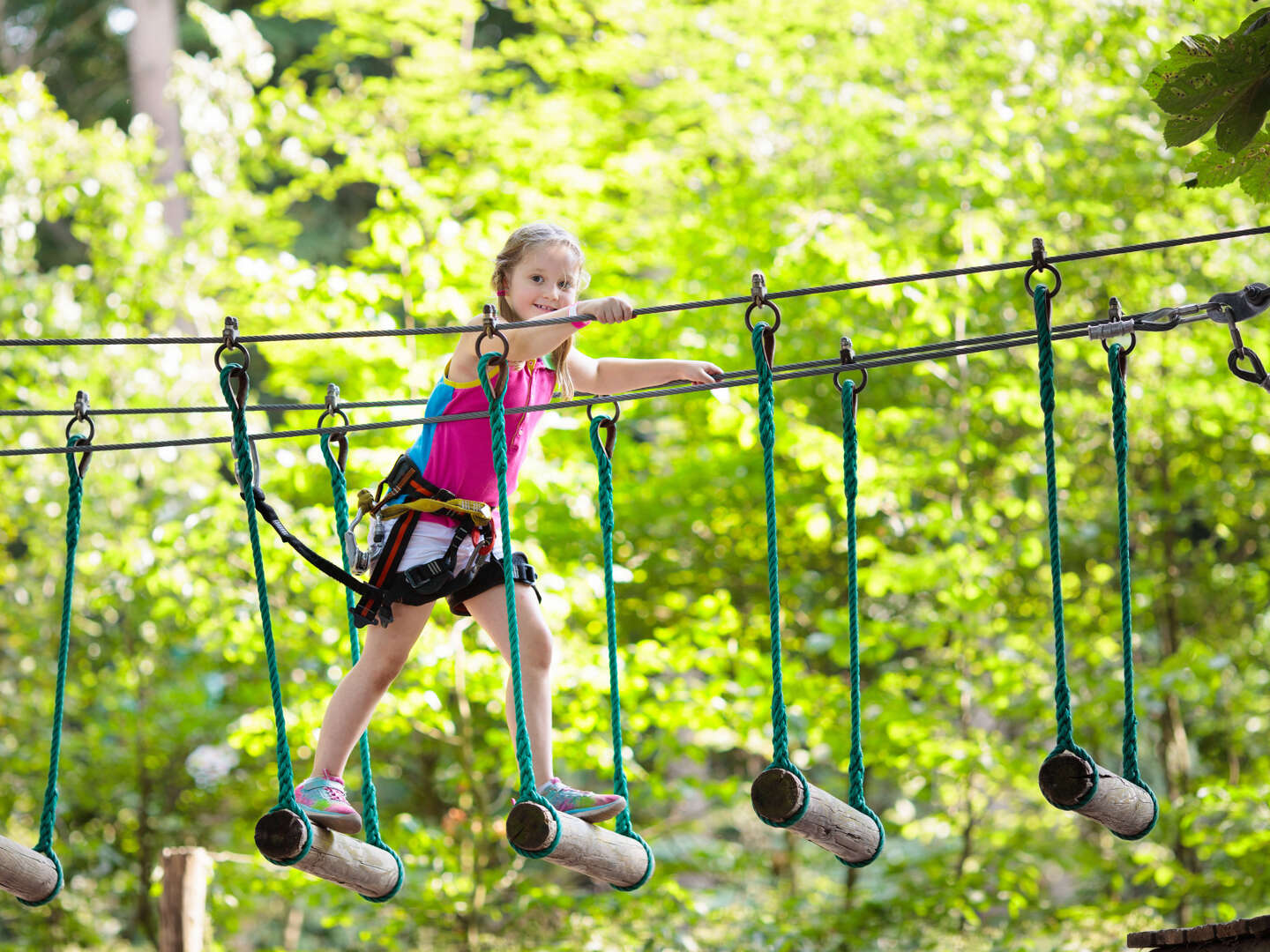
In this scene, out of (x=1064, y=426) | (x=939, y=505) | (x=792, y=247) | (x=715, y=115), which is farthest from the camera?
(x=715, y=115)

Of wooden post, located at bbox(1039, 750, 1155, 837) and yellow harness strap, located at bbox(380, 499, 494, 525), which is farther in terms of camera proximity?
yellow harness strap, located at bbox(380, 499, 494, 525)

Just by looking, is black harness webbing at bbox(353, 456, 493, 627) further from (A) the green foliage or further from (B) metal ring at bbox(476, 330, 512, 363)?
(A) the green foliage

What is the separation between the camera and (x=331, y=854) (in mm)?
2338

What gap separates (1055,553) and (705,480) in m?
3.98

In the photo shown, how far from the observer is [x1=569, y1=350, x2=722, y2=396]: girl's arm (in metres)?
2.70

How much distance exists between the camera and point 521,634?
8.34 ft

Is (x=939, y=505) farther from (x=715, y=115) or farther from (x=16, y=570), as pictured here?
(x=16, y=570)

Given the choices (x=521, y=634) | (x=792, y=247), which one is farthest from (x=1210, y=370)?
(x=521, y=634)

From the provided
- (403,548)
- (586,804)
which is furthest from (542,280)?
(586,804)

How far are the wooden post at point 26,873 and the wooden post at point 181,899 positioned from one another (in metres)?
2.07

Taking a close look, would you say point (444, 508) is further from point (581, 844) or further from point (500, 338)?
point (581, 844)

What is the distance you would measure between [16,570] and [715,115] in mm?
4302

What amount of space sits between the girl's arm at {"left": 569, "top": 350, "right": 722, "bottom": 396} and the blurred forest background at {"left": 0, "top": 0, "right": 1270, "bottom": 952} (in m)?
2.11

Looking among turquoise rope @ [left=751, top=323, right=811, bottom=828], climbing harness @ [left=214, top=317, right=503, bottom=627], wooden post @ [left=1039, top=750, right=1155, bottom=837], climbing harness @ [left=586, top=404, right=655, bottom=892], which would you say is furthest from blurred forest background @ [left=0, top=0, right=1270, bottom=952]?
wooden post @ [left=1039, top=750, right=1155, bottom=837]
